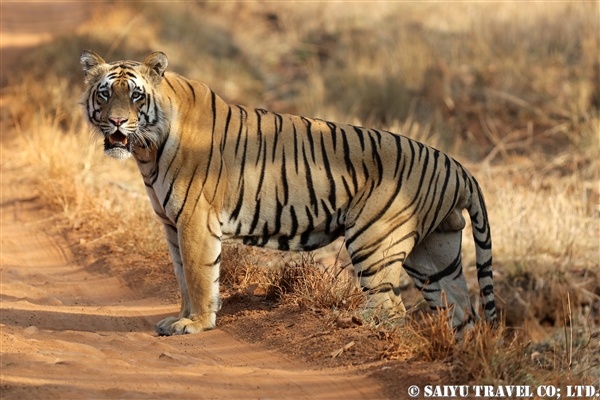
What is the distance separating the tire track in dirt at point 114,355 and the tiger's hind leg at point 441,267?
165 centimetres

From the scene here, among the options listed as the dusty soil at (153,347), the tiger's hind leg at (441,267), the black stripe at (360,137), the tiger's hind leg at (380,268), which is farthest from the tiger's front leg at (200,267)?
Result: the tiger's hind leg at (441,267)

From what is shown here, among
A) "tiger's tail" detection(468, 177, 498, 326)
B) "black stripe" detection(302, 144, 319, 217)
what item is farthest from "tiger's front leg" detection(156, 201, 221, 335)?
"tiger's tail" detection(468, 177, 498, 326)

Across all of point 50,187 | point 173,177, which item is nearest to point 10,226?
point 50,187

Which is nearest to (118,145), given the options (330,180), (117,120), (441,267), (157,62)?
(117,120)

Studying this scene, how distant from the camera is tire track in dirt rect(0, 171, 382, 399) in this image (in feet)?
13.0

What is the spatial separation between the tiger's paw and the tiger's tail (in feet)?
6.60

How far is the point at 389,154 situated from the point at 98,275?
303 centimetres

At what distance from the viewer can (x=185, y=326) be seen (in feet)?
17.1

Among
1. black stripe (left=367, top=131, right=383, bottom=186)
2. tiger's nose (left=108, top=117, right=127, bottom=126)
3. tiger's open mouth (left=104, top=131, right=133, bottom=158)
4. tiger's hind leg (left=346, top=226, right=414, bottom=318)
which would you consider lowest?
tiger's hind leg (left=346, top=226, right=414, bottom=318)

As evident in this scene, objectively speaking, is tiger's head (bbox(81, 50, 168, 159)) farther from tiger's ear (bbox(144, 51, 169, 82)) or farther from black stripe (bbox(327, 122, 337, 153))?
black stripe (bbox(327, 122, 337, 153))

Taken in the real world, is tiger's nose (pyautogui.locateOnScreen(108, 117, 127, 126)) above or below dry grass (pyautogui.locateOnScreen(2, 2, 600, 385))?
above

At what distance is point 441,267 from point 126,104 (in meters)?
2.66

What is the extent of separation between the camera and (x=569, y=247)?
8789 millimetres

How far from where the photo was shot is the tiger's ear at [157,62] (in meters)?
5.26
